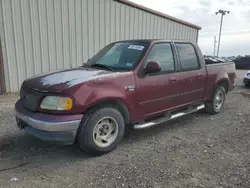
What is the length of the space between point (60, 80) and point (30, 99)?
53 centimetres

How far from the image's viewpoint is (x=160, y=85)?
4.06 meters

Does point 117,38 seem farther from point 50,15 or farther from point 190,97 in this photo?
point 190,97

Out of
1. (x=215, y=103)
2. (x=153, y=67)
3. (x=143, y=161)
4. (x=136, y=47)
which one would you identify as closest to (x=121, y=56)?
(x=136, y=47)

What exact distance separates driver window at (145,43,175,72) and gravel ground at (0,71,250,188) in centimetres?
129

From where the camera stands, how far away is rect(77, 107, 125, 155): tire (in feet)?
10.6

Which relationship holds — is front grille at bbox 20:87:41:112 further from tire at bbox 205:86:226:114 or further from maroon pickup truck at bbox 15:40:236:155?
tire at bbox 205:86:226:114

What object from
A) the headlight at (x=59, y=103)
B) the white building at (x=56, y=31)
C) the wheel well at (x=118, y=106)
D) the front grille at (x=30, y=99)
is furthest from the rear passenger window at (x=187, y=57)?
the white building at (x=56, y=31)

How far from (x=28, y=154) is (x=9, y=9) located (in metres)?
5.63

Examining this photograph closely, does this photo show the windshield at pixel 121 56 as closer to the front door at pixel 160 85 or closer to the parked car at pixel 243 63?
the front door at pixel 160 85

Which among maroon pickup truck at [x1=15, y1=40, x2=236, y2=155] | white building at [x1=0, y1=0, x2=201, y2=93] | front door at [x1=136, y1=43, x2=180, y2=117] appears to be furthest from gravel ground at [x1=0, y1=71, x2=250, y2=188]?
white building at [x1=0, y1=0, x2=201, y2=93]

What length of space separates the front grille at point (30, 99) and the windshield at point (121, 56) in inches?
50.5

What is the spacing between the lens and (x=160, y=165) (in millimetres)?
3207

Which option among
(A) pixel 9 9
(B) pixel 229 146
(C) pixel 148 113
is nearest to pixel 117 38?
(A) pixel 9 9

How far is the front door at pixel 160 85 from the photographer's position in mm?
3869
